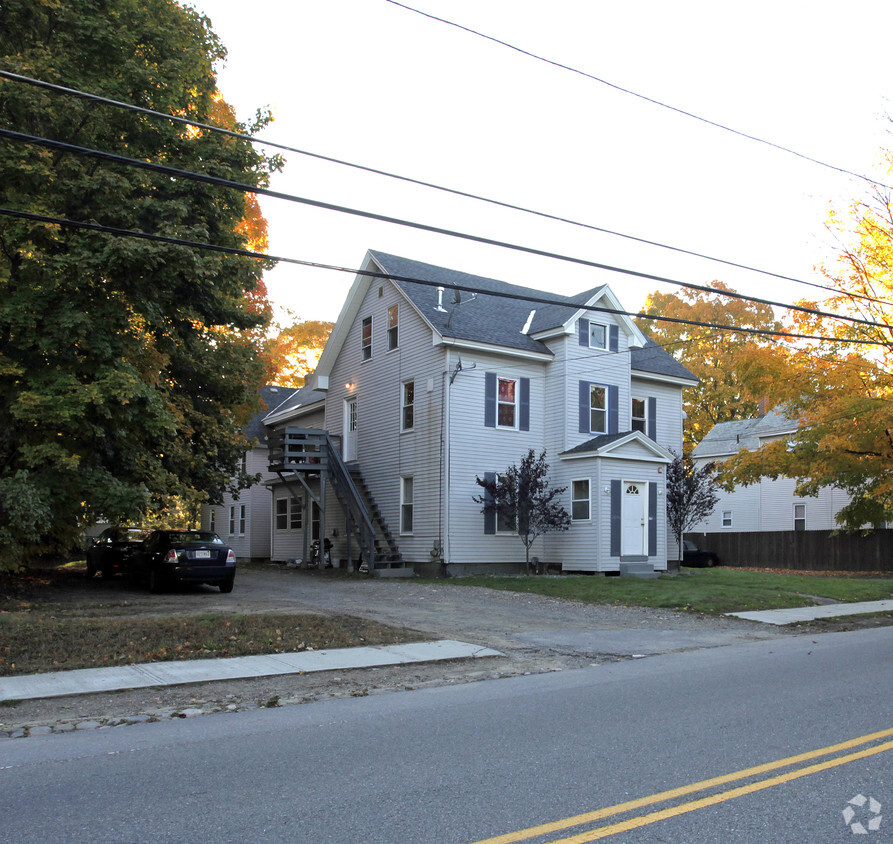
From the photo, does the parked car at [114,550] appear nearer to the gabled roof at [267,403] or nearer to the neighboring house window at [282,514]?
the neighboring house window at [282,514]

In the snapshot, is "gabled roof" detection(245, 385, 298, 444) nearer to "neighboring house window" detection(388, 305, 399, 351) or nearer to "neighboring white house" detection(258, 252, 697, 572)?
"neighboring white house" detection(258, 252, 697, 572)

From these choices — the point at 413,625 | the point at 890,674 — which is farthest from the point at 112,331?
the point at 890,674

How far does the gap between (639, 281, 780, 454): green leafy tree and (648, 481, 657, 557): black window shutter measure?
22.9m

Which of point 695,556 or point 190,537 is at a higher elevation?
point 190,537

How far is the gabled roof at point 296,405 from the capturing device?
109 ft

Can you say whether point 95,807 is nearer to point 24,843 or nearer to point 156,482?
point 24,843

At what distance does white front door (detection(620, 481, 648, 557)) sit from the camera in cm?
2559

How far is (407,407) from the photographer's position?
2681 centimetres

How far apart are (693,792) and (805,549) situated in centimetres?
3204

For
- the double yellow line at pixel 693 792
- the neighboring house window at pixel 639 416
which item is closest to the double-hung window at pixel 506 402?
the neighboring house window at pixel 639 416

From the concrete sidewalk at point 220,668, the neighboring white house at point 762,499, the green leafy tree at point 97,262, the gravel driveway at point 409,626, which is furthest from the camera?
the neighboring white house at point 762,499

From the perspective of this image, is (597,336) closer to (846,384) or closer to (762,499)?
(846,384)

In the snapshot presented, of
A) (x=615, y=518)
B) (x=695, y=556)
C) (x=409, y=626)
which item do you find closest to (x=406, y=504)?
(x=615, y=518)

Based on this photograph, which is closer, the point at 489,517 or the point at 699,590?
the point at 699,590
